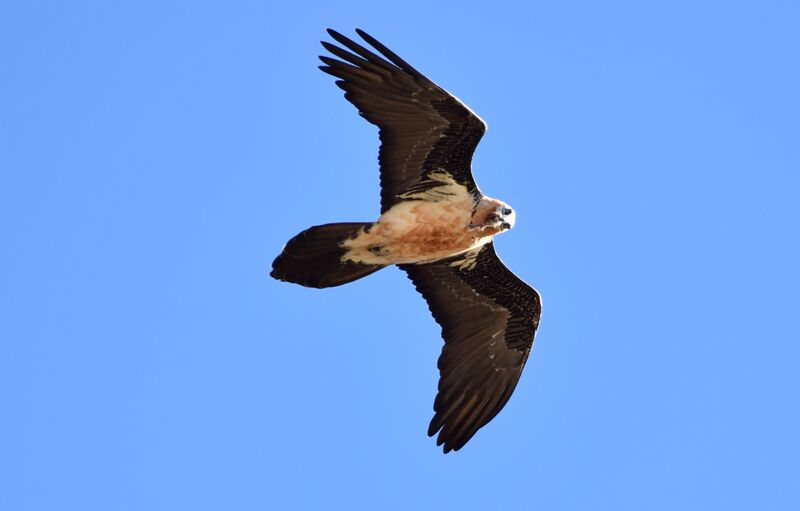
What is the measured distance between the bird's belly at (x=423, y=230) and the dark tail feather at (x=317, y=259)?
1.34 feet

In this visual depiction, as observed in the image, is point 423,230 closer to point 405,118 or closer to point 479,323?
point 405,118

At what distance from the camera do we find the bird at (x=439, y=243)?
1331cm

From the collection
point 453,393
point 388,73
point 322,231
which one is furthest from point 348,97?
point 453,393

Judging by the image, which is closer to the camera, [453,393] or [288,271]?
[288,271]

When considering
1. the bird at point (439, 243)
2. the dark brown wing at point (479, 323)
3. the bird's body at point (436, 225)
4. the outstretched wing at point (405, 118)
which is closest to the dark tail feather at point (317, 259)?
the bird at point (439, 243)

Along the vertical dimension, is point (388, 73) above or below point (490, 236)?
above

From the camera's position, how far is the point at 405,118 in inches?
537

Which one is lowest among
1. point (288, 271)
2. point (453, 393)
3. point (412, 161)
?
point (453, 393)

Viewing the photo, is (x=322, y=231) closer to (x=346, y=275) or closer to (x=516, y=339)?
(x=346, y=275)

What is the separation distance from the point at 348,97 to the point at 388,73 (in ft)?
1.77

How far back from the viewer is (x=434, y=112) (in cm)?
1361

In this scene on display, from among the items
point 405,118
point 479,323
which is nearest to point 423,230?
point 405,118

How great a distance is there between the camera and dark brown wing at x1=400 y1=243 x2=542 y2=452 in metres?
14.7

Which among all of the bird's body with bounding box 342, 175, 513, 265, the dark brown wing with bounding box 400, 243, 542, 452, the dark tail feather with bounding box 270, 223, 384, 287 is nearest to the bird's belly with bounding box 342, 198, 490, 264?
the bird's body with bounding box 342, 175, 513, 265
